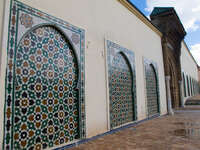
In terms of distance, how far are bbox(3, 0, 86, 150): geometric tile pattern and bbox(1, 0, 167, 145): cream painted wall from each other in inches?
5.7

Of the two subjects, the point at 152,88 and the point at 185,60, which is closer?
the point at 152,88

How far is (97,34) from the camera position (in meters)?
3.00

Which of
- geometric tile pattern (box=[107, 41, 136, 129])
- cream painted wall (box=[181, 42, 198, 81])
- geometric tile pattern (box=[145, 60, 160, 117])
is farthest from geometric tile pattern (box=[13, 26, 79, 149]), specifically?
cream painted wall (box=[181, 42, 198, 81])

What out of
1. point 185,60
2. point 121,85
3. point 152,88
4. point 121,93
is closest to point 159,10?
point 152,88

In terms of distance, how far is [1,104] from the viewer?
1544mm

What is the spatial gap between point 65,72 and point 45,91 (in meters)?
0.43

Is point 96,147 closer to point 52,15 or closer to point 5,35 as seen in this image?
point 5,35

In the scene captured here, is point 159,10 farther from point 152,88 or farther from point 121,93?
point 121,93

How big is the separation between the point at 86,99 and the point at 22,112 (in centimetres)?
101

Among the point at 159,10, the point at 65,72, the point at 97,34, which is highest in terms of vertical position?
the point at 159,10

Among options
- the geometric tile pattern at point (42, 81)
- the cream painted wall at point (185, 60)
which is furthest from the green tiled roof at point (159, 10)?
the cream painted wall at point (185, 60)

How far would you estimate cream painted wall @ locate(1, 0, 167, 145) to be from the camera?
245cm

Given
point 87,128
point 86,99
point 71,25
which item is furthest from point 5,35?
point 87,128

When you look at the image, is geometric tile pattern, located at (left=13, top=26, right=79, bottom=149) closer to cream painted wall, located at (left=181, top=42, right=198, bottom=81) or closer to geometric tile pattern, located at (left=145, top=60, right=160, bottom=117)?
geometric tile pattern, located at (left=145, top=60, right=160, bottom=117)
